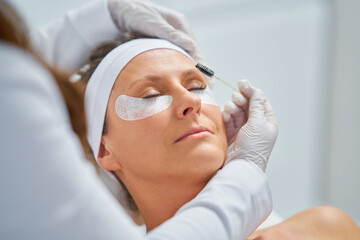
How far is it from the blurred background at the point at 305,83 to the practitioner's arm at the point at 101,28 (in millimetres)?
804

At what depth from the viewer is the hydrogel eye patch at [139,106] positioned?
1.09 m

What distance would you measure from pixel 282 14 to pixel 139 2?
1252 millimetres

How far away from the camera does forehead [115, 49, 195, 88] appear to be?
1.15 metres

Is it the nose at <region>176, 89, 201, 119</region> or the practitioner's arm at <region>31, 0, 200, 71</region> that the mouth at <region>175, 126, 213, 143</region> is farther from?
the practitioner's arm at <region>31, 0, 200, 71</region>

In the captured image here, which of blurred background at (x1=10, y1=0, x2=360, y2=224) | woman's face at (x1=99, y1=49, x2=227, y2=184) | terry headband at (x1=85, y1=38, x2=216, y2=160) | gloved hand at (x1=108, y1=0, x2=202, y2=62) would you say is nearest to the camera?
woman's face at (x1=99, y1=49, x2=227, y2=184)

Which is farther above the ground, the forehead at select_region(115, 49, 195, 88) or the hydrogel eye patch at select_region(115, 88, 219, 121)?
the forehead at select_region(115, 49, 195, 88)

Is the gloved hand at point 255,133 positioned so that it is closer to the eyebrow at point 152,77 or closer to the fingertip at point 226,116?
the fingertip at point 226,116

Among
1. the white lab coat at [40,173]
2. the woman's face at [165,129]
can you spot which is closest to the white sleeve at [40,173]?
the white lab coat at [40,173]

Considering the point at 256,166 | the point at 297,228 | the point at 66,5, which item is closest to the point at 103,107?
the point at 256,166

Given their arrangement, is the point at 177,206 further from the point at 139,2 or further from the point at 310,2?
the point at 310,2

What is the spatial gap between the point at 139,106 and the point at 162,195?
0.32m

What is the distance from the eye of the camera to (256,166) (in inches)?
40.7

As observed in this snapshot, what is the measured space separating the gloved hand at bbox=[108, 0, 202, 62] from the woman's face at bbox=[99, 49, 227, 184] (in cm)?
15

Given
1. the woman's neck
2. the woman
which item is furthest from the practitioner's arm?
the woman's neck
